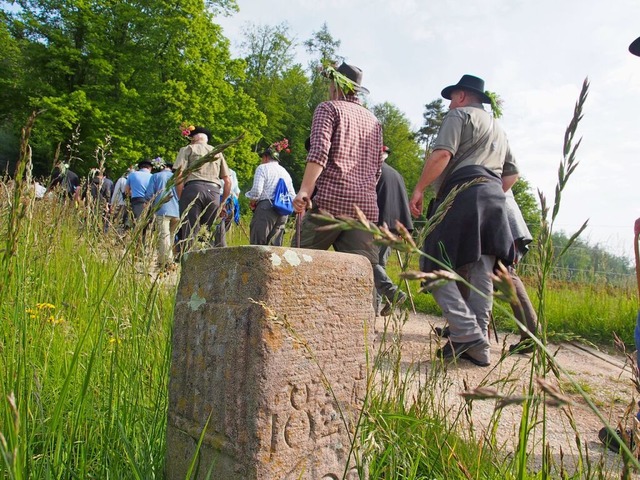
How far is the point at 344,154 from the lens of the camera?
354 centimetres

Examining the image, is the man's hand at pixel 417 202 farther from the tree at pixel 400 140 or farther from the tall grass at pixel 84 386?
the tree at pixel 400 140

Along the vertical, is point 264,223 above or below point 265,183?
below

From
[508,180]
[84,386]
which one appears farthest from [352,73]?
[84,386]

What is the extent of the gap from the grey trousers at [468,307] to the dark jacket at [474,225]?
0.37 ft

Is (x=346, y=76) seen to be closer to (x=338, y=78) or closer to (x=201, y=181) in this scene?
(x=338, y=78)

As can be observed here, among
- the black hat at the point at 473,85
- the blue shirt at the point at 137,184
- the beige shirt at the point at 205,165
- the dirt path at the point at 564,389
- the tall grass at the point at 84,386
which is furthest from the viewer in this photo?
the blue shirt at the point at 137,184

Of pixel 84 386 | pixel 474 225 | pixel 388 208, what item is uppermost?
pixel 388 208

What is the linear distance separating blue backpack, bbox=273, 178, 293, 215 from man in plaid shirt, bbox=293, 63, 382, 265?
2623mm

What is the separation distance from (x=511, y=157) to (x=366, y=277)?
3.09 metres

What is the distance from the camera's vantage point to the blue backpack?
6.35 m

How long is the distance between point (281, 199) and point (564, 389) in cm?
438

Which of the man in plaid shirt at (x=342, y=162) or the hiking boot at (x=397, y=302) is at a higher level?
the man in plaid shirt at (x=342, y=162)

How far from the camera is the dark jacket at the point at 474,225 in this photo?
3641 millimetres

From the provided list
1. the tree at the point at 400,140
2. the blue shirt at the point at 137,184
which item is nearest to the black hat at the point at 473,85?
the blue shirt at the point at 137,184
